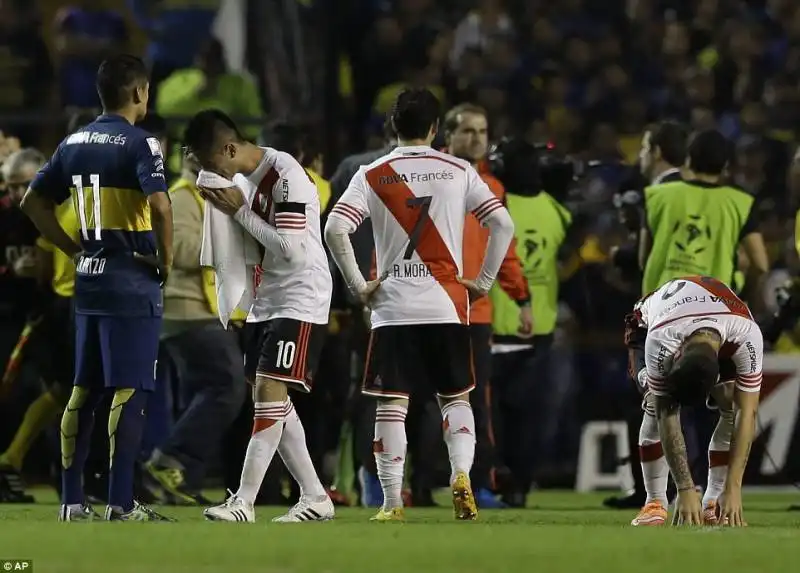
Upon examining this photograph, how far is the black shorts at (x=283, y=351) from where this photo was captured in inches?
374

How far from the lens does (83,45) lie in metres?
17.0

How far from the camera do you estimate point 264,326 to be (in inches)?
379

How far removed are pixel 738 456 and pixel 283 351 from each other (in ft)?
7.45

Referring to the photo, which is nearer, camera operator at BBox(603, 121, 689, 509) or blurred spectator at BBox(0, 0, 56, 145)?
camera operator at BBox(603, 121, 689, 509)

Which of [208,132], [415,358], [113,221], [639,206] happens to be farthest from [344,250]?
[639,206]

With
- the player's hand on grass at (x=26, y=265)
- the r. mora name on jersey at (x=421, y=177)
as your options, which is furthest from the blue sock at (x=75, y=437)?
the player's hand on grass at (x=26, y=265)

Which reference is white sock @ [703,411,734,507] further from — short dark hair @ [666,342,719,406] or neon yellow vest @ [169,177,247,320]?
neon yellow vest @ [169,177,247,320]

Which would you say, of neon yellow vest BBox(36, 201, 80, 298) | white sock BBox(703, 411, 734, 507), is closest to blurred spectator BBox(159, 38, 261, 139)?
neon yellow vest BBox(36, 201, 80, 298)

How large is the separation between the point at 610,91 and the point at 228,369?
8.12 meters

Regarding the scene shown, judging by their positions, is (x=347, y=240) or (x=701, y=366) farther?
(x=347, y=240)

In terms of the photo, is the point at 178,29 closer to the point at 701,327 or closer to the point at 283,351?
the point at 283,351

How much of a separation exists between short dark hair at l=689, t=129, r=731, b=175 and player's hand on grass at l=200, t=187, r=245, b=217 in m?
3.48

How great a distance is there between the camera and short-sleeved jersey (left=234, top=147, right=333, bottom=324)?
9.49m

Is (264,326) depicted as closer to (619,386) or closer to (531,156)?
(531,156)
